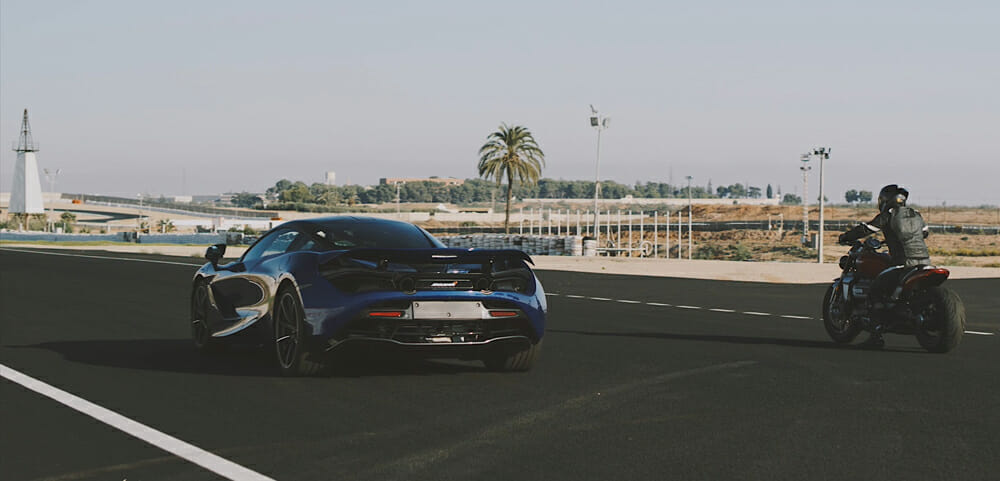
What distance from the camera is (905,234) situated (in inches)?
479

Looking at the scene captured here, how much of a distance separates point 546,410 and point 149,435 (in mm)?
2642

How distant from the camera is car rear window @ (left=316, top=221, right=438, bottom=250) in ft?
33.4

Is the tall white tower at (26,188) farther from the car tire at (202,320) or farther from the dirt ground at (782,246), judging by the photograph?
the car tire at (202,320)

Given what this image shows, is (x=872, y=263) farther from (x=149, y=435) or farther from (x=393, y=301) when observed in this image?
(x=149, y=435)

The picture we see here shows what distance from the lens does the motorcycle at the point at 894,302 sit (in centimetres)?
1191

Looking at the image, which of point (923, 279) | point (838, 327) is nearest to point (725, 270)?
point (838, 327)

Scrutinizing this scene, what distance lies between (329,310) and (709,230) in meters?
102

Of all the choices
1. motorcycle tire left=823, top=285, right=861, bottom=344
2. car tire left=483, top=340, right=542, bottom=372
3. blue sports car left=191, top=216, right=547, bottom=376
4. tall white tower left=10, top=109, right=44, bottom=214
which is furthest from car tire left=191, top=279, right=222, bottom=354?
tall white tower left=10, top=109, right=44, bottom=214

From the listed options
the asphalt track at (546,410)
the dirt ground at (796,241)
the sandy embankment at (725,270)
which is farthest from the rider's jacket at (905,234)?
the dirt ground at (796,241)

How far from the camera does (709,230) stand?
109125 mm

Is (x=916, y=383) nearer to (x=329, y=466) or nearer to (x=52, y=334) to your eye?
(x=329, y=466)

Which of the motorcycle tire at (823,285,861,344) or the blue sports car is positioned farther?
the motorcycle tire at (823,285,861,344)

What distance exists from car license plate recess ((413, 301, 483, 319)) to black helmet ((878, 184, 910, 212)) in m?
5.35

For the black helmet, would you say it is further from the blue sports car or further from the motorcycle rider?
the blue sports car
